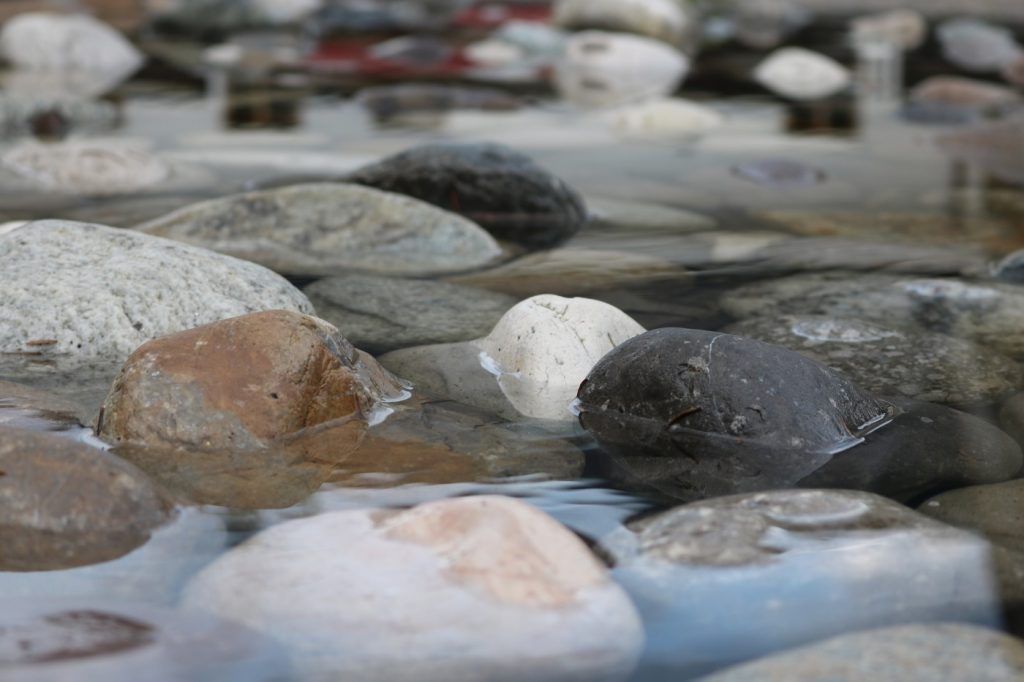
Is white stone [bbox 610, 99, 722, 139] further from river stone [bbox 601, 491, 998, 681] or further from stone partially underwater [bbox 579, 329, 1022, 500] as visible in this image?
river stone [bbox 601, 491, 998, 681]

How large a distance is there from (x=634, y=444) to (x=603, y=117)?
560 cm

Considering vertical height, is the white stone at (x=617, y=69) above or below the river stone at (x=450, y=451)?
above

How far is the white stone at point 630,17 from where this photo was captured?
1265cm

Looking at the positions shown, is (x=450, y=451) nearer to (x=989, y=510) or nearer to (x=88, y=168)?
(x=989, y=510)

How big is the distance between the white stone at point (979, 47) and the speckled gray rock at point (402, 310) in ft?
28.4

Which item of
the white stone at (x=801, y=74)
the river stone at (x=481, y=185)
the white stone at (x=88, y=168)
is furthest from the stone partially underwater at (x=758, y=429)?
the white stone at (x=801, y=74)

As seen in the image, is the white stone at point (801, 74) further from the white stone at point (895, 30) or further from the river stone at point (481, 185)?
the river stone at point (481, 185)

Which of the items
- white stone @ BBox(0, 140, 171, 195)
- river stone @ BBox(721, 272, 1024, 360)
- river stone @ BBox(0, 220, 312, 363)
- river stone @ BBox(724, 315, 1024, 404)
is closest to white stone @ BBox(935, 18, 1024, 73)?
river stone @ BBox(721, 272, 1024, 360)

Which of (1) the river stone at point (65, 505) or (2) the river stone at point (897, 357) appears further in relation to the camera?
(2) the river stone at point (897, 357)

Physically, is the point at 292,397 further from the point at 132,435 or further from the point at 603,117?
the point at 603,117

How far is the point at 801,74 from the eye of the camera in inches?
419

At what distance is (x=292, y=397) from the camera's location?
9.46 feet

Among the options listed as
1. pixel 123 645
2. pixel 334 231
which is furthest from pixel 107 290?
pixel 123 645

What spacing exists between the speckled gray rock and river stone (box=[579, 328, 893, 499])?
778 millimetres
